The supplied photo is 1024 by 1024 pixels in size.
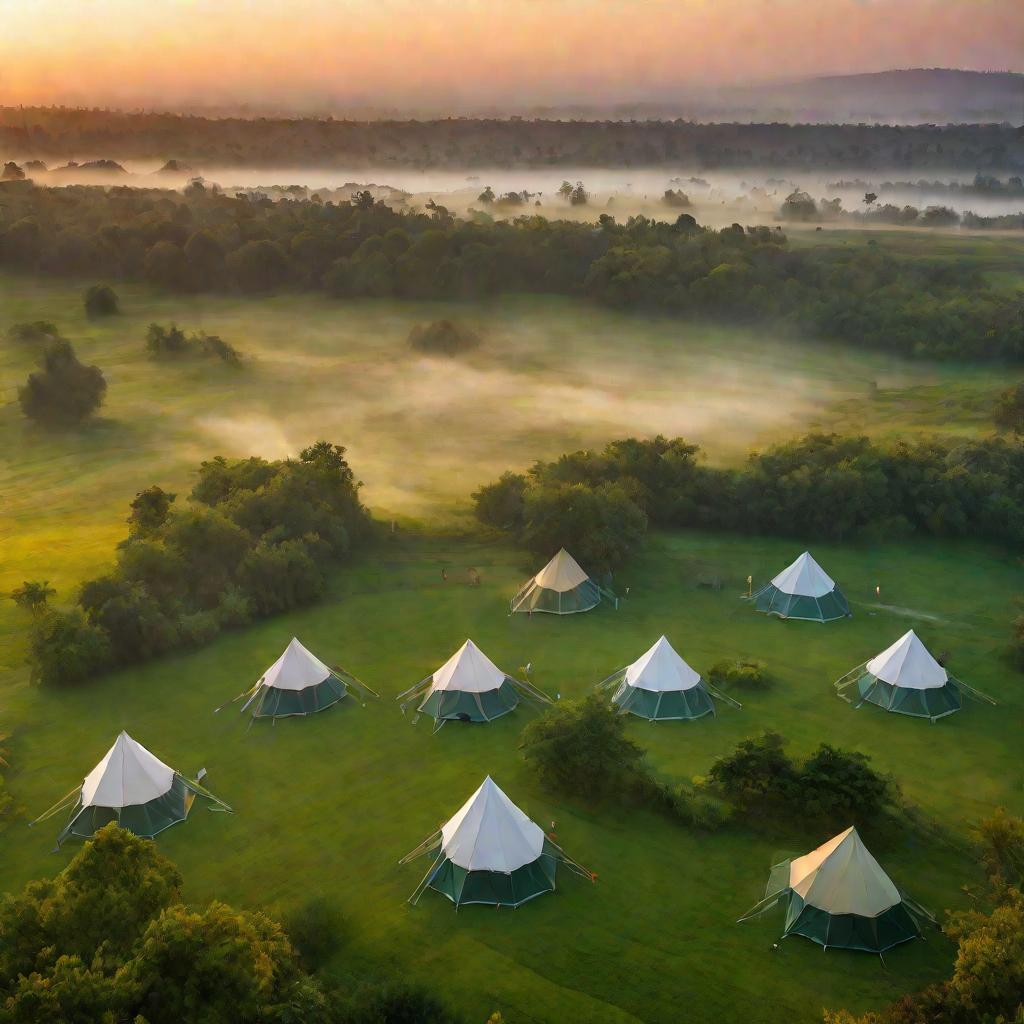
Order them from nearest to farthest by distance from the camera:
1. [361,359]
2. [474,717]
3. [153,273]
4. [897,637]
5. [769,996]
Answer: [769,996]
[474,717]
[897,637]
[361,359]
[153,273]

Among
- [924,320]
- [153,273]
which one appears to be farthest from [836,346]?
[153,273]

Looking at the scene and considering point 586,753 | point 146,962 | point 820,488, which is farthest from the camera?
point 820,488

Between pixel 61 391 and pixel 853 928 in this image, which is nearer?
pixel 853 928

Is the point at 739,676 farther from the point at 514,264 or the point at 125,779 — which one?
the point at 514,264

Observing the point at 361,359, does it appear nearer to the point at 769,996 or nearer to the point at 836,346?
the point at 836,346

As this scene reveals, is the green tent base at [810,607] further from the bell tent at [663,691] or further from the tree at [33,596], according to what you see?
the tree at [33,596]

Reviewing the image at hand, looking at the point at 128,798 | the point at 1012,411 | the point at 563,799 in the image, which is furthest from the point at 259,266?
the point at 563,799
